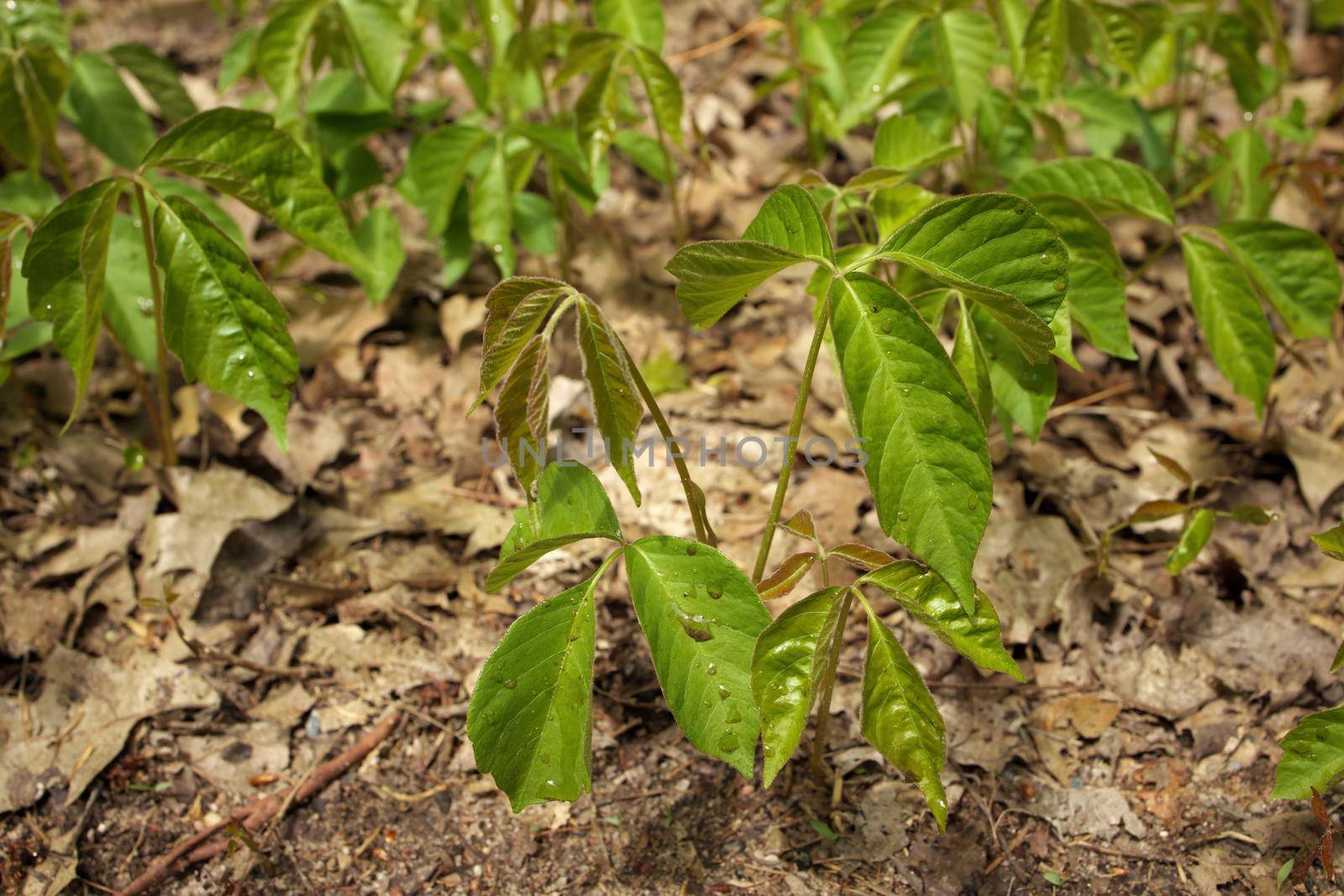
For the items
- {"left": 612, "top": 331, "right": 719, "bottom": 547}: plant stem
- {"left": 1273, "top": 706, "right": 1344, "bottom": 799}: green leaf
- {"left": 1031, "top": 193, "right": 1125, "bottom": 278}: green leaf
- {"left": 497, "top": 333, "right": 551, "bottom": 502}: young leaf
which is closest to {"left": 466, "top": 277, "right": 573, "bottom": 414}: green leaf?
{"left": 497, "top": 333, "right": 551, "bottom": 502}: young leaf

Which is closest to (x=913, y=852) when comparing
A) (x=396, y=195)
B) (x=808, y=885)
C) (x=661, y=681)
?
(x=808, y=885)

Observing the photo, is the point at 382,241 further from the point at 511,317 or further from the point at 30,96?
the point at 511,317

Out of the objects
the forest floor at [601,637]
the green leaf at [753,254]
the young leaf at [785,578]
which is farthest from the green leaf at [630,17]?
the young leaf at [785,578]

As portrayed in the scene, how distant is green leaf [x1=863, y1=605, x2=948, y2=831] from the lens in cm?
134

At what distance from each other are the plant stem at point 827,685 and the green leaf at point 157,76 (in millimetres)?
2054

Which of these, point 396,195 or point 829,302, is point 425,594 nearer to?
point 829,302

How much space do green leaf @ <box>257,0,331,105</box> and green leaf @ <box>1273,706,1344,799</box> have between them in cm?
242

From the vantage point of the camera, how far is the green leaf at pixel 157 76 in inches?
96.9

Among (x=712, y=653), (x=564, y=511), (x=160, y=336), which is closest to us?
(x=712, y=653)

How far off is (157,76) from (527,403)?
1.85 metres

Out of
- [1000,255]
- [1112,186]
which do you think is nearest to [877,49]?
[1112,186]

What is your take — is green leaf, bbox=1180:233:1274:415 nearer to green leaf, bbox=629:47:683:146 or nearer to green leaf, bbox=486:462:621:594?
green leaf, bbox=629:47:683:146

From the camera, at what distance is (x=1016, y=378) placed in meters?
1.80

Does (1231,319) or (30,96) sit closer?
(1231,319)
